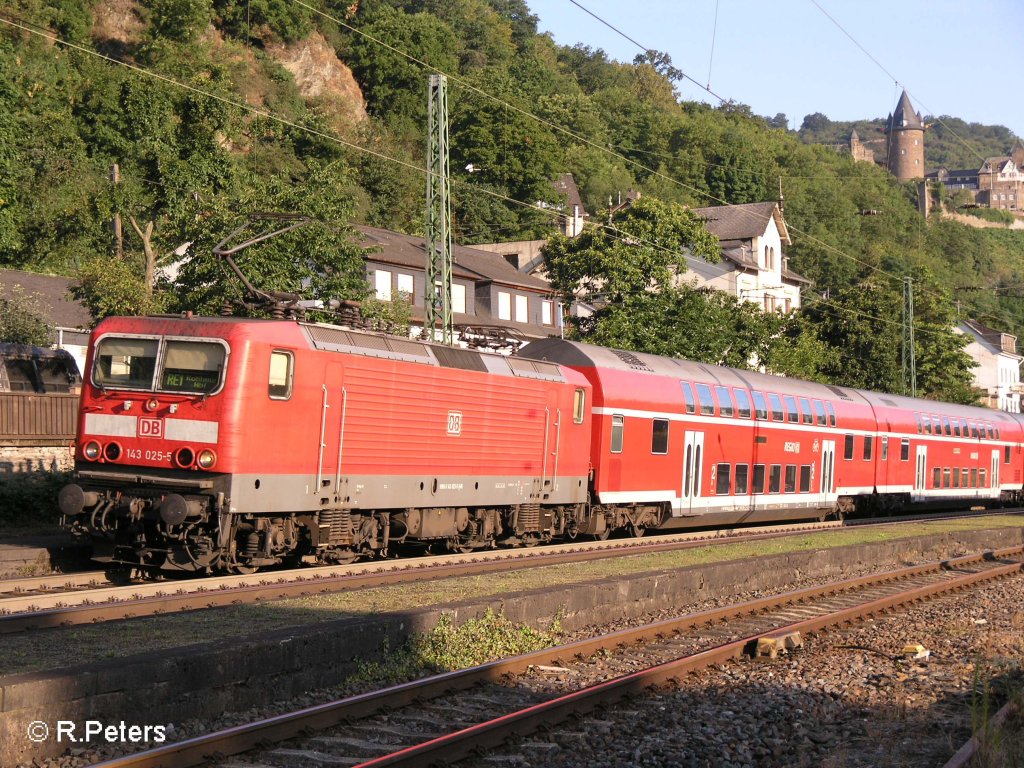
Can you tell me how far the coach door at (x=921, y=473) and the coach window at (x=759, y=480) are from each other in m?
12.0

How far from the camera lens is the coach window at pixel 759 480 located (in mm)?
30578

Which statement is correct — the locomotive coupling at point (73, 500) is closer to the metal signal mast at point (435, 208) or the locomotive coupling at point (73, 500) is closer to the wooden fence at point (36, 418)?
the metal signal mast at point (435, 208)

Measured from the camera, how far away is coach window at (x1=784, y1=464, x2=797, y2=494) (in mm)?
32253

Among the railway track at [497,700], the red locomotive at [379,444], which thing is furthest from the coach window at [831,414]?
the railway track at [497,700]

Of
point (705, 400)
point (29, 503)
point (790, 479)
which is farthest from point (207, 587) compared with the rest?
point (790, 479)

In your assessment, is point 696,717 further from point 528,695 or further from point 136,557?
point 136,557

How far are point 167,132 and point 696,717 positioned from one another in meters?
61.2

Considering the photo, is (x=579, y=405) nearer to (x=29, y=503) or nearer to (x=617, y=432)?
(x=617, y=432)

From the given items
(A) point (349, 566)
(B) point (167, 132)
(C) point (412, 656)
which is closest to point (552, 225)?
(B) point (167, 132)

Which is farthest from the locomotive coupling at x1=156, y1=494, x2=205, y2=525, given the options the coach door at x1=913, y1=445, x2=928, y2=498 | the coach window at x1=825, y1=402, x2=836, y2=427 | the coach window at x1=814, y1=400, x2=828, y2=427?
the coach door at x1=913, y1=445, x2=928, y2=498

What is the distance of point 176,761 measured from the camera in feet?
24.4

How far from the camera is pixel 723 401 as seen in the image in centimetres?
2898

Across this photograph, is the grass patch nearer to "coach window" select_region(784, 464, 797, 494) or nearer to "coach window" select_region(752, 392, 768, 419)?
"coach window" select_region(752, 392, 768, 419)

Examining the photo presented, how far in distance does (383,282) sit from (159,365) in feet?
122
